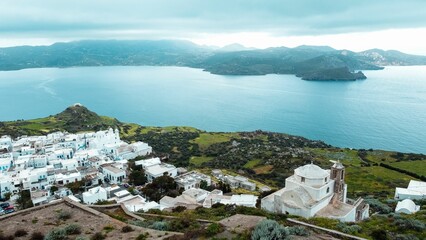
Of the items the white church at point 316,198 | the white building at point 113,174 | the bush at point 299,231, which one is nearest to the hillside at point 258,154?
the white building at point 113,174

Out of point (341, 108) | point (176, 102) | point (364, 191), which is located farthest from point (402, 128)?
point (176, 102)

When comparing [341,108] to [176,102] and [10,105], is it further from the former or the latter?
[10,105]

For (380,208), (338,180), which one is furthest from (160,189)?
(380,208)

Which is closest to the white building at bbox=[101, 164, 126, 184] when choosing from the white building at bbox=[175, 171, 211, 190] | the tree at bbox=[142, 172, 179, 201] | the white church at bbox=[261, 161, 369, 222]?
the tree at bbox=[142, 172, 179, 201]

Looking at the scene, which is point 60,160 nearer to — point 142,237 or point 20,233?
point 20,233

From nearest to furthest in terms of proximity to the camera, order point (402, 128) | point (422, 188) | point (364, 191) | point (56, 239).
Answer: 1. point (56, 239)
2. point (422, 188)
3. point (364, 191)
4. point (402, 128)

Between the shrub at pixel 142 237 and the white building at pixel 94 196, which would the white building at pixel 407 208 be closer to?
the shrub at pixel 142 237
